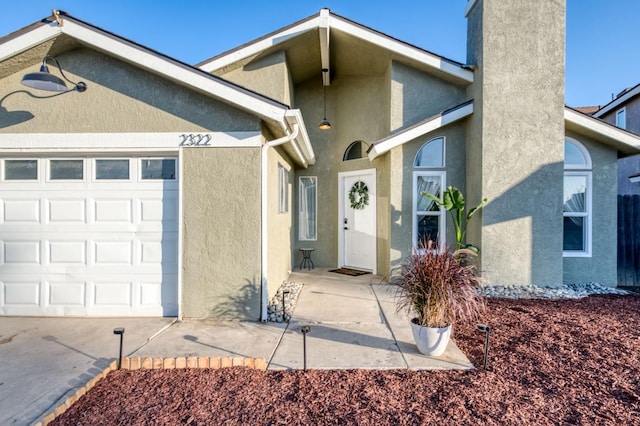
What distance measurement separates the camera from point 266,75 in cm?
827

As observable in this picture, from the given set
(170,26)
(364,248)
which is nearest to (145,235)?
(364,248)

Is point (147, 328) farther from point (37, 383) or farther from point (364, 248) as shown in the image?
point (364, 248)

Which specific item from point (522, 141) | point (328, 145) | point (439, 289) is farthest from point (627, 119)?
point (439, 289)

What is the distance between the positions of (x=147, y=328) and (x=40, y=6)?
1113 centimetres

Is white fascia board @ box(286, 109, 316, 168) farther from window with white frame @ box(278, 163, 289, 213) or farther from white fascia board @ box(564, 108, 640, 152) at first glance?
white fascia board @ box(564, 108, 640, 152)

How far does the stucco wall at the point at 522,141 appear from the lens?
24.5 feet

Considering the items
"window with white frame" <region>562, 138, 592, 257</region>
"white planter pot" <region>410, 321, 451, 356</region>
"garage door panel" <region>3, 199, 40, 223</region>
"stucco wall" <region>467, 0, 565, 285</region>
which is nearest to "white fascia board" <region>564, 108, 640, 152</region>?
"stucco wall" <region>467, 0, 565, 285</region>

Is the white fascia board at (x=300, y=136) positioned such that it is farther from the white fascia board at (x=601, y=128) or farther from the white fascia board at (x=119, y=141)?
the white fascia board at (x=601, y=128)

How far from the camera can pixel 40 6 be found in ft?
33.7

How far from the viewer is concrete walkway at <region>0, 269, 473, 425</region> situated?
3463 mm

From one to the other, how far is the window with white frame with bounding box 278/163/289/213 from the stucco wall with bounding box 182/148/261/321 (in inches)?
80.8

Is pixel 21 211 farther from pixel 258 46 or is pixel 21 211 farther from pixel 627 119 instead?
pixel 627 119

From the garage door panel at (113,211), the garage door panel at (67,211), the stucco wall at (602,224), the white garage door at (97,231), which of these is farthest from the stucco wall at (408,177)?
the garage door panel at (67,211)

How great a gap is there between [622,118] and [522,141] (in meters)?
10.4
